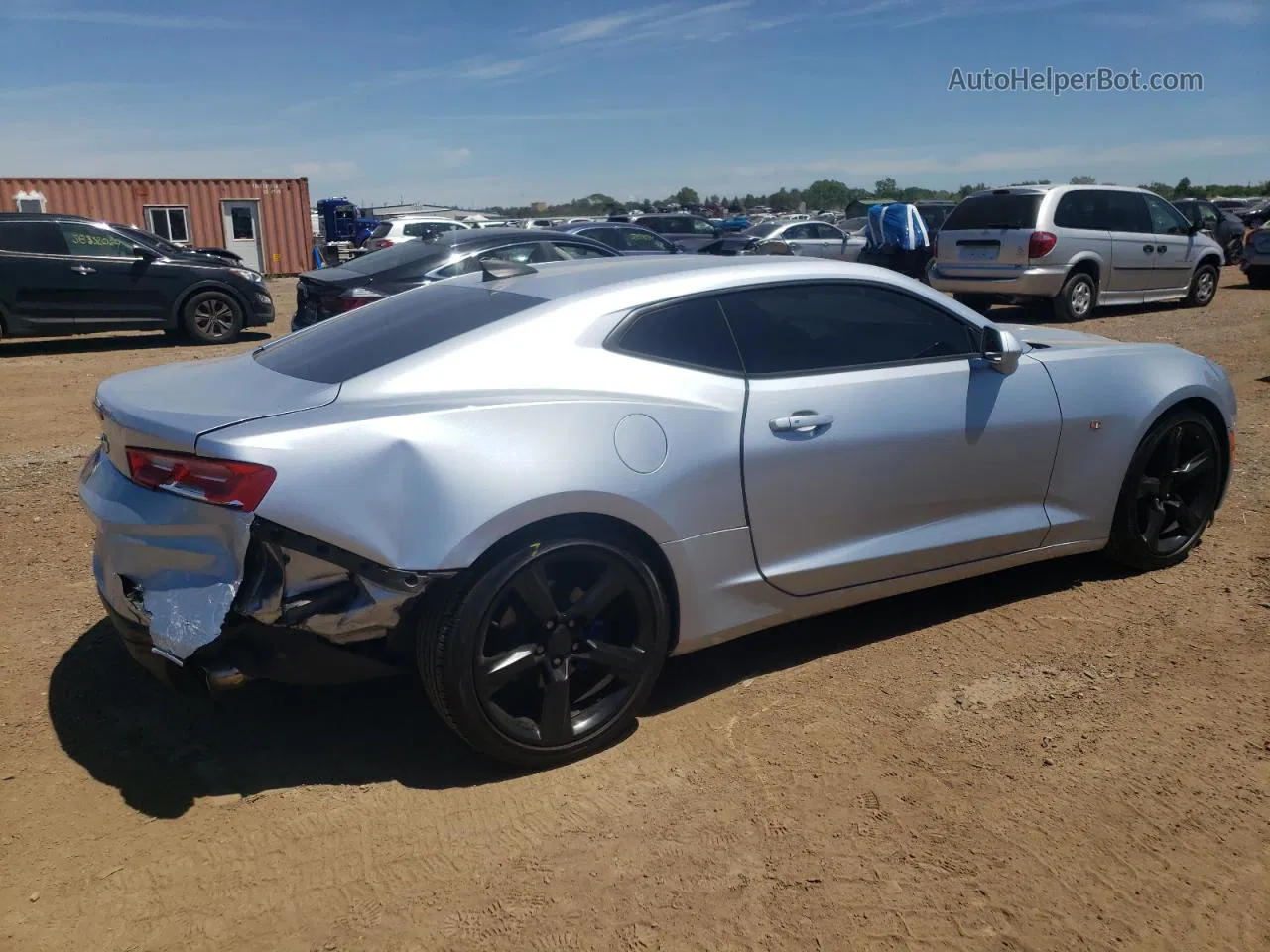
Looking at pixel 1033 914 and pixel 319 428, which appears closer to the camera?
pixel 1033 914

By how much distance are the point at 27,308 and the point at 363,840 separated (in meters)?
11.4

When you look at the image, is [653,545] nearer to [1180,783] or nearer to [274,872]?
[274,872]

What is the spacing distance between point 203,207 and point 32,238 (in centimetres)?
1850

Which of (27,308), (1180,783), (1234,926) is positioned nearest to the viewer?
(1234,926)

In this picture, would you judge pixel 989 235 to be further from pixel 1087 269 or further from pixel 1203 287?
pixel 1203 287

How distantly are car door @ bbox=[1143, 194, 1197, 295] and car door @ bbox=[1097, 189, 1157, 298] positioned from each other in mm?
117

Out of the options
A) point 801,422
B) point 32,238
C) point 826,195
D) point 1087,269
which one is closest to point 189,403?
point 801,422

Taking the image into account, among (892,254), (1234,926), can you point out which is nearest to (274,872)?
(1234,926)

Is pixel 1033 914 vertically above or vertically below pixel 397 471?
below

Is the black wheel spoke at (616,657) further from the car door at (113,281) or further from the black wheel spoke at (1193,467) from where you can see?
the car door at (113,281)

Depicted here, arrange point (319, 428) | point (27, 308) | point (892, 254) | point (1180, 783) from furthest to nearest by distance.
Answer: point (892, 254) < point (27, 308) < point (1180, 783) < point (319, 428)

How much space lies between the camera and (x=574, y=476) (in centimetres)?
311

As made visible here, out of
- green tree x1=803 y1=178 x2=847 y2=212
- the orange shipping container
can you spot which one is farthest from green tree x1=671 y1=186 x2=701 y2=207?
the orange shipping container

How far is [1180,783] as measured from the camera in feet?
10.3
